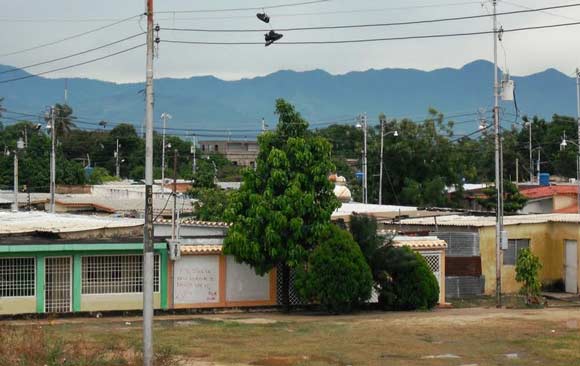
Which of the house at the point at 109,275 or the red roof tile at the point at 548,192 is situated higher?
the red roof tile at the point at 548,192

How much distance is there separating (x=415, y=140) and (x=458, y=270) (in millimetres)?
34890

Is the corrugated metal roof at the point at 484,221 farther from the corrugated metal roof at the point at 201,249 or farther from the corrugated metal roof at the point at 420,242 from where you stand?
the corrugated metal roof at the point at 201,249

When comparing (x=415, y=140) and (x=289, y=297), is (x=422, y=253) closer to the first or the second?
(x=289, y=297)

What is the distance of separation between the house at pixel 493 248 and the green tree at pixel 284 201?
7.61 metres

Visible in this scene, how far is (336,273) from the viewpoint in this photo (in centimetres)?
2700

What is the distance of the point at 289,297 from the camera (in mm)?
29422

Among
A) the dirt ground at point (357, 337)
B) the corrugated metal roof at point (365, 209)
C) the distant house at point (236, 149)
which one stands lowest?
the dirt ground at point (357, 337)

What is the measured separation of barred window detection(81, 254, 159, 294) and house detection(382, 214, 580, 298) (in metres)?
11.2

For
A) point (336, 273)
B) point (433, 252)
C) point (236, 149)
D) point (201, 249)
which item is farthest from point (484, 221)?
point (236, 149)

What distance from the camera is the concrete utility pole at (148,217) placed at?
1636 cm

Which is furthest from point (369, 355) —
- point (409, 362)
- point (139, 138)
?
point (139, 138)

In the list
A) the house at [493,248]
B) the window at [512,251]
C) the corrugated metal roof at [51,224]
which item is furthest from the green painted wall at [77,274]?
the window at [512,251]

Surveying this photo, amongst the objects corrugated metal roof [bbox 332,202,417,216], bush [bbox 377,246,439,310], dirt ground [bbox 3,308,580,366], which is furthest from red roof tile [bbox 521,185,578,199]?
bush [bbox 377,246,439,310]

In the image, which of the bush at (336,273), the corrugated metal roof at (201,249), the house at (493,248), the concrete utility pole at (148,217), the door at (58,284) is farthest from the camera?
the house at (493,248)
